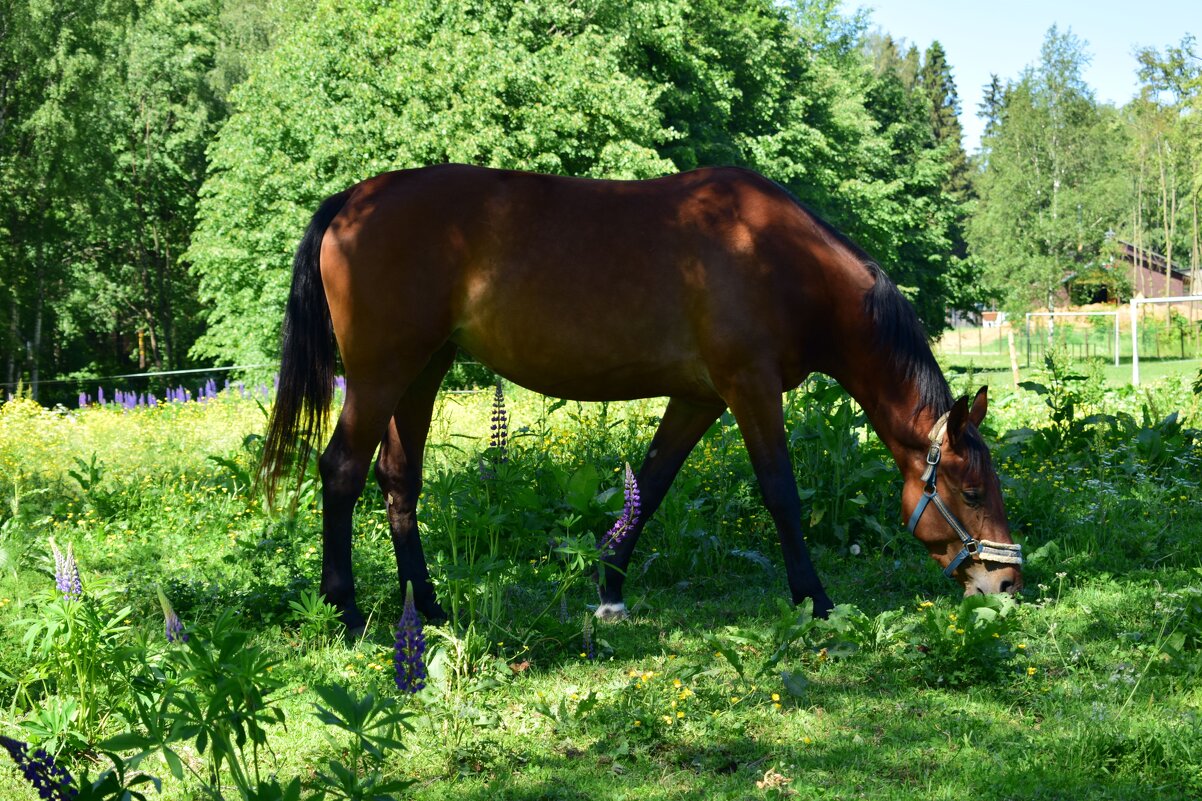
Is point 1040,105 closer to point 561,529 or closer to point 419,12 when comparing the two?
point 419,12

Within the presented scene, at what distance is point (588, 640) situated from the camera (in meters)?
4.47

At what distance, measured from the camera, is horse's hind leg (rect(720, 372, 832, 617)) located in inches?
190

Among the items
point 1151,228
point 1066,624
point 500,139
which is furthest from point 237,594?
point 1151,228

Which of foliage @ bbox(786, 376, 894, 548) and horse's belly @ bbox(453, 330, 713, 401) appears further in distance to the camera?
foliage @ bbox(786, 376, 894, 548)

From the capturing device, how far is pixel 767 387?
482 cm

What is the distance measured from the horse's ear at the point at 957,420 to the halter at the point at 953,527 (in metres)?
0.04

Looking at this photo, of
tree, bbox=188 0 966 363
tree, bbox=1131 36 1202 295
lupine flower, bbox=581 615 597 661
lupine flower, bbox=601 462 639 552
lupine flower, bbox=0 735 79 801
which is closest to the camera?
lupine flower, bbox=0 735 79 801

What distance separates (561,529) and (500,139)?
17.0m

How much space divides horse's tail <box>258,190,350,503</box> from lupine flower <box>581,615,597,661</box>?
1584 mm

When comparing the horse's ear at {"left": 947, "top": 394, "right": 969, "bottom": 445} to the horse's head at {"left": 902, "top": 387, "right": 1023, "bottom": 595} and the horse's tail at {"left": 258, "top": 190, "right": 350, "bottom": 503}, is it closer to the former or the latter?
the horse's head at {"left": 902, "top": 387, "right": 1023, "bottom": 595}

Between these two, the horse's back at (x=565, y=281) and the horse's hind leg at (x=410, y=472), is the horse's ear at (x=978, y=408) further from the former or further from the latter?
the horse's hind leg at (x=410, y=472)

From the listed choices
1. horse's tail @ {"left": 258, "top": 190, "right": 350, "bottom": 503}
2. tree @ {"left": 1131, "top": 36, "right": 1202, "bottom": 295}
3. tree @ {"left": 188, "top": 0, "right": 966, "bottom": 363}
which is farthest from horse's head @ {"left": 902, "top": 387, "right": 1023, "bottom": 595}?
tree @ {"left": 1131, "top": 36, "right": 1202, "bottom": 295}

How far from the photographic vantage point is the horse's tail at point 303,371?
4934 mm

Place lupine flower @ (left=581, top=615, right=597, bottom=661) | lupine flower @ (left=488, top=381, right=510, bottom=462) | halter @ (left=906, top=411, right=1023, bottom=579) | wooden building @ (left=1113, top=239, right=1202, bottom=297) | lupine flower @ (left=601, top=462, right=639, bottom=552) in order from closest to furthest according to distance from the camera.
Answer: lupine flower @ (left=581, top=615, right=597, bottom=661)
lupine flower @ (left=601, top=462, right=639, bottom=552)
halter @ (left=906, top=411, right=1023, bottom=579)
lupine flower @ (left=488, top=381, right=510, bottom=462)
wooden building @ (left=1113, top=239, right=1202, bottom=297)
